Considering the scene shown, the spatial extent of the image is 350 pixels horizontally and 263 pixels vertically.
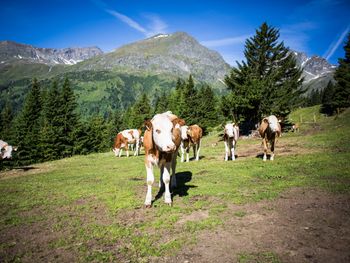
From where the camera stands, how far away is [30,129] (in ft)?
157

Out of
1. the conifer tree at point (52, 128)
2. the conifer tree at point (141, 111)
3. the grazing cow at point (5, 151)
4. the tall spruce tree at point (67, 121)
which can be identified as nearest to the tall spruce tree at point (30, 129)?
the conifer tree at point (52, 128)

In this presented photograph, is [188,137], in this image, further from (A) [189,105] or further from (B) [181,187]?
(A) [189,105]

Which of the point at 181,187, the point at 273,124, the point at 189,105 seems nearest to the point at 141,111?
the point at 189,105

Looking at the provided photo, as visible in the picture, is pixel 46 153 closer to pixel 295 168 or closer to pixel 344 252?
pixel 295 168

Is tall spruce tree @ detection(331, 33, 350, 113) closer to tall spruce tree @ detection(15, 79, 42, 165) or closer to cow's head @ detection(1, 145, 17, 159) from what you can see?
cow's head @ detection(1, 145, 17, 159)

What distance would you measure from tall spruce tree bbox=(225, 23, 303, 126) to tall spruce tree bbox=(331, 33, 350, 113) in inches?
411

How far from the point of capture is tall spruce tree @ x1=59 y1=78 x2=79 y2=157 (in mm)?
44719

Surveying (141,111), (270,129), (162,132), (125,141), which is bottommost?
(125,141)

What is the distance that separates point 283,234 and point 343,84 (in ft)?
177

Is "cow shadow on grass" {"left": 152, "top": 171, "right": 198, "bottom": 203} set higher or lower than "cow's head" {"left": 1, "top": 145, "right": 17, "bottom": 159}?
lower

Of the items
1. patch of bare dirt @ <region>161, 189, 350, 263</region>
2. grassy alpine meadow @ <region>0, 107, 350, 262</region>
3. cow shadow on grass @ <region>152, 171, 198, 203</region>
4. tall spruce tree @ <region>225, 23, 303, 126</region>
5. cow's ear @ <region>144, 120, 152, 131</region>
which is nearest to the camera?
patch of bare dirt @ <region>161, 189, 350, 263</region>

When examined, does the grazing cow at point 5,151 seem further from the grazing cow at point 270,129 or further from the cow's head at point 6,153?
the grazing cow at point 270,129

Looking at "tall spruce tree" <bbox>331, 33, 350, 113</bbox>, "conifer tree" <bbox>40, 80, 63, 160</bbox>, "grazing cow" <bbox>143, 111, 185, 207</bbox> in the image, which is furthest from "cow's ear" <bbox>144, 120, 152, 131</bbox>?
"tall spruce tree" <bbox>331, 33, 350, 113</bbox>

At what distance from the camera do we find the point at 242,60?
131 ft
